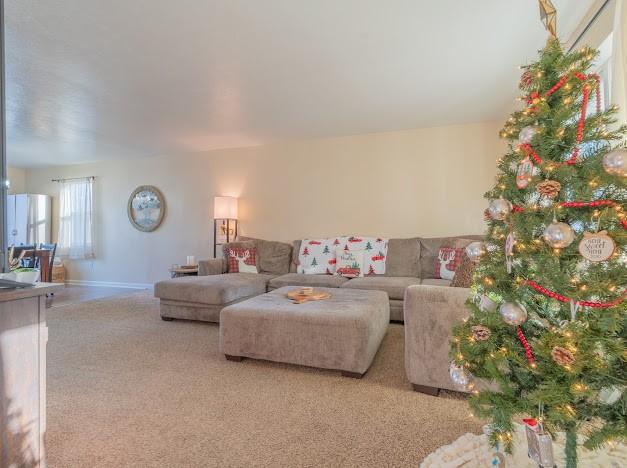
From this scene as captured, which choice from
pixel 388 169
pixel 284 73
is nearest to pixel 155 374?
pixel 284 73

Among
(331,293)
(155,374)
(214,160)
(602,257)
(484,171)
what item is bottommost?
(155,374)

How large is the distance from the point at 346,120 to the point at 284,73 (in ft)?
4.29

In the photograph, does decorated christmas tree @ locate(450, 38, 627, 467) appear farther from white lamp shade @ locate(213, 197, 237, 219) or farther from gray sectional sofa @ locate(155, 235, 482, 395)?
white lamp shade @ locate(213, 197, 237, 219)

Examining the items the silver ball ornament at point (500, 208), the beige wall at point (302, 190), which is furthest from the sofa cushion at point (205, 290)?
the silver ball ornament at point (500, 208)

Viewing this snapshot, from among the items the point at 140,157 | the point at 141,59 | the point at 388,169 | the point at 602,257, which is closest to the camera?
the point at 602,257

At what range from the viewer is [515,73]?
267 centimetres

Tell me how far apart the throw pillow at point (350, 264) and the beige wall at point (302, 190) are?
0.51 meters

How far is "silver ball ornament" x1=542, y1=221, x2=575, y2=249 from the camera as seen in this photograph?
2.89ft

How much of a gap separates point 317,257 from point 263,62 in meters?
2.35

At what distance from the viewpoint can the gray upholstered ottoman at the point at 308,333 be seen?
2.00 m

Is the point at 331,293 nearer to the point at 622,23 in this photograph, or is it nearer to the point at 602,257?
the point at 602,257

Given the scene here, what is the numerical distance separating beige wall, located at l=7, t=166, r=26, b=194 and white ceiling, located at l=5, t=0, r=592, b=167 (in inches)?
120

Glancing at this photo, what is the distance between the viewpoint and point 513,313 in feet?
3.12

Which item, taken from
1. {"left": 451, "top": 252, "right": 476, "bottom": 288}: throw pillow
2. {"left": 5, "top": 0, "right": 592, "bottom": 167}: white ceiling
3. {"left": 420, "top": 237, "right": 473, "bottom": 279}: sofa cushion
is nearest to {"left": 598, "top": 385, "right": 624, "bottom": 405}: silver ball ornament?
{"left": 451, "top": 252, "right": 476, "bottom": 288}: throw pillow
